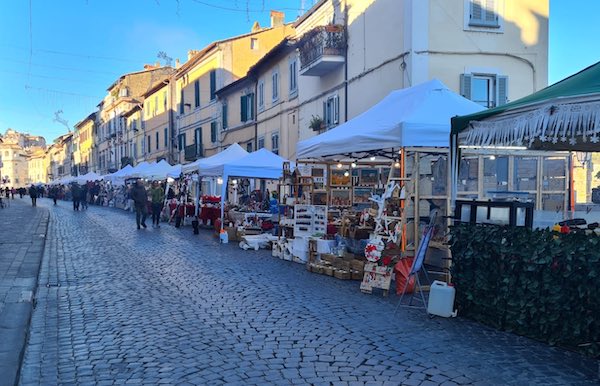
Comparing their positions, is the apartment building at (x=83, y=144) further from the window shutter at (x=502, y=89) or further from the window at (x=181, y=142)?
the window shutter at (x=502, y=89)

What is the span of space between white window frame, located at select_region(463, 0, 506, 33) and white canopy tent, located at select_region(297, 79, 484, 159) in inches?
213

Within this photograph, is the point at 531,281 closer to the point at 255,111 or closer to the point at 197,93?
the point at 255,111

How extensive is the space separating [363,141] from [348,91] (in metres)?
8.58

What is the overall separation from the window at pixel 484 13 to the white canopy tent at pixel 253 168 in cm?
645

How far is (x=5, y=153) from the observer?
122500mm

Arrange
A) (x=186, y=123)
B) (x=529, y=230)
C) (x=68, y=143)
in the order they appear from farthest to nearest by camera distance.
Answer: (x=68, y=143) < (x=186, y=123) < (x=529, y=230)

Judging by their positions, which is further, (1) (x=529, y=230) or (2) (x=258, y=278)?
(2) (x=258, y=278)

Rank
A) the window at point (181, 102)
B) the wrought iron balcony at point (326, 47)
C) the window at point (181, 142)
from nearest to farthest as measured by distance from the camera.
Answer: the wrought iron balcony at point (326, 47), the window at point (181, 102), the window at point (181, 142)

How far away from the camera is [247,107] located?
26438 millimetres

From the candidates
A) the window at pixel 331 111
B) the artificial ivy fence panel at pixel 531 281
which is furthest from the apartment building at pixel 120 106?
the artificial ivy fence panel at pixel 531 281

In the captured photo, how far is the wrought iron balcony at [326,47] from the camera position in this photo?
55.2 ft

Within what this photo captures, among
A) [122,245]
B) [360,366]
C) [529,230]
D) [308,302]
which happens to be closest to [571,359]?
[529,230]

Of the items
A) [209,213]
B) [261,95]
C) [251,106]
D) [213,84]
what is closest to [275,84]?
[261,95]

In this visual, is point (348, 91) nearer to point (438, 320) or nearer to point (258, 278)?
point (258, 278)
